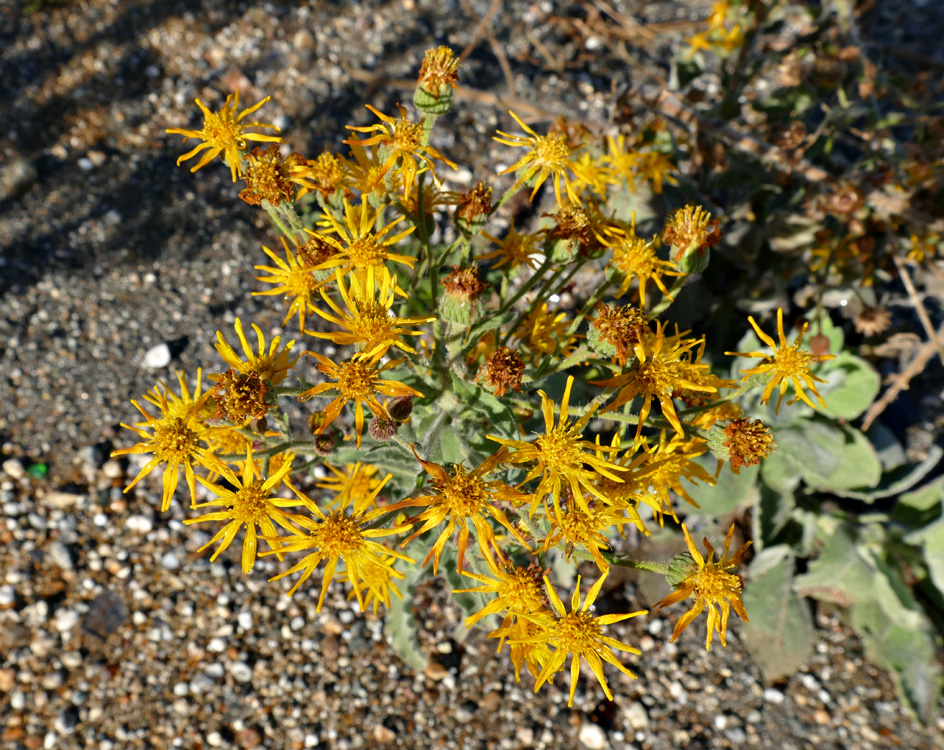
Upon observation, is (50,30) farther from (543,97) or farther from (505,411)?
(505,411)

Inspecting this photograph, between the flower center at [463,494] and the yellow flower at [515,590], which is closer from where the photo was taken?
the flower center at [463,494]

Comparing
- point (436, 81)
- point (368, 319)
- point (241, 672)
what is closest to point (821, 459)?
point (368, 319)

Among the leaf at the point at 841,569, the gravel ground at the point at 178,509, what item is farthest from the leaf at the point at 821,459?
the gravel ground at the point at 178,509

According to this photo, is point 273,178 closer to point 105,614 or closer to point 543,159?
point 543,159

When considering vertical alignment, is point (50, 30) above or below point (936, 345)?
above

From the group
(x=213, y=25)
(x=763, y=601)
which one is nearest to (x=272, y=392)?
(x=763, y=601)

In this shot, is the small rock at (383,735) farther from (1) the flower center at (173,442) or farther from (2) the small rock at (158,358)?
(2) the small rock at (158,358)
